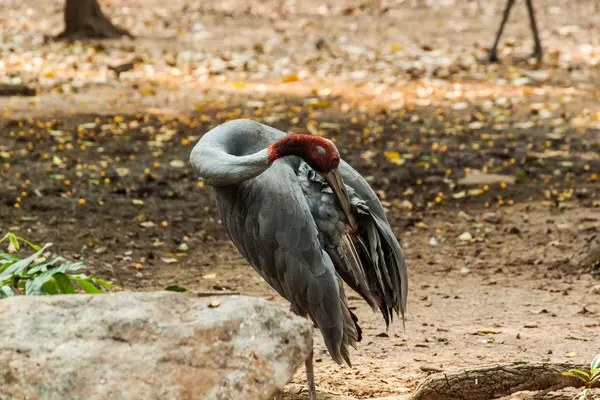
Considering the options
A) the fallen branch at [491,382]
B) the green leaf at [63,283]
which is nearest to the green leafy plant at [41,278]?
the green leaf at [63,283]

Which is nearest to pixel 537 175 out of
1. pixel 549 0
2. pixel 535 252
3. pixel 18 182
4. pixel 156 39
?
pixel 535 252

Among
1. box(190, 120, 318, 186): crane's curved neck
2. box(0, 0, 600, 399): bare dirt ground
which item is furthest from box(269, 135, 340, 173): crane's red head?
box(0, 0, 600, 399): bare dirt ground

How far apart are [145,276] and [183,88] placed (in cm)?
543

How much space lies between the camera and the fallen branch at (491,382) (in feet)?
12.9

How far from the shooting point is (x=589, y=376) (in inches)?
146

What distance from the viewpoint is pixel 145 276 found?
237 inches

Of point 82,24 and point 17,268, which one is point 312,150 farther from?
point 82,24

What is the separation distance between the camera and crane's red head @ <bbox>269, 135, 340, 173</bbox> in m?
3.66

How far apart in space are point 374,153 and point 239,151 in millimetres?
4369

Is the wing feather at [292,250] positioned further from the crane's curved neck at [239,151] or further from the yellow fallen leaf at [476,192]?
the yellow fallen leaf at [476,192]

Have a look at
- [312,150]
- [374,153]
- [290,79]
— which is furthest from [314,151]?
[290,79]

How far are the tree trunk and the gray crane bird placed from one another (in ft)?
32.4

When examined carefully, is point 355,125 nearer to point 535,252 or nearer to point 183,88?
point 183,88

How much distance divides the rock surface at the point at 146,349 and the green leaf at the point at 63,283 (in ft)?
4.25
